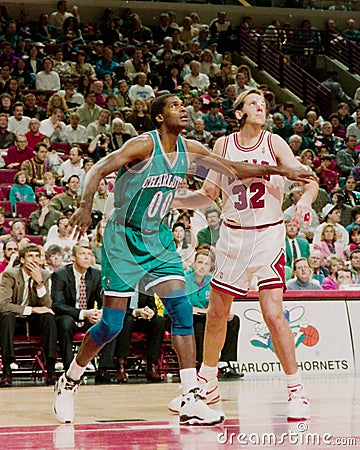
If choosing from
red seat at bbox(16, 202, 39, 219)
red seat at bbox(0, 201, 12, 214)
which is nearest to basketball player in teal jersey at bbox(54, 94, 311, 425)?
red seat at bbox(16, 202, 39, 219)

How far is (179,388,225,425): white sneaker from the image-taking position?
232 inches

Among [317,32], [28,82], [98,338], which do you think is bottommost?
[98,338]

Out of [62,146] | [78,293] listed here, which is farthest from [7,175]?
[78,293]

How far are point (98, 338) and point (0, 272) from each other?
5180 millimetres

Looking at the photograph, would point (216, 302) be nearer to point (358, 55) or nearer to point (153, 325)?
point (153, 325)

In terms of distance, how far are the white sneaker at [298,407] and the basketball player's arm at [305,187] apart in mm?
1237

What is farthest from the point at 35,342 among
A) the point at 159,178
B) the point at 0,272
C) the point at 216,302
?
the point at 159,178

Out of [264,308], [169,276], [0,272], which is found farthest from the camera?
[0,272]

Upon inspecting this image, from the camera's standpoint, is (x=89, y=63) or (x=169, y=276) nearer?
(x=169, y=276)

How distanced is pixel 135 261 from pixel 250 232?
1.03 meters

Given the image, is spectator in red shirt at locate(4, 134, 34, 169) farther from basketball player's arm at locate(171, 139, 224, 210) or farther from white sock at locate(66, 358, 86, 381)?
white sock at locate(66, 358, 86, 381)

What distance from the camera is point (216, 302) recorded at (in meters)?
6.87

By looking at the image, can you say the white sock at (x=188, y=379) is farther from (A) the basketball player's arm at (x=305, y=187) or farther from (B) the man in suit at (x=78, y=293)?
(B) the man in suit at (x=78, y=293)

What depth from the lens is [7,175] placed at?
1463 centimetres
